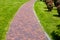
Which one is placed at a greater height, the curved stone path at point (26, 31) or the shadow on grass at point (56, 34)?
the curved stone path at point (26, 31)

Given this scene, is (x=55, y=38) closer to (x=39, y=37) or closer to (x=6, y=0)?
(x=39, y=37)

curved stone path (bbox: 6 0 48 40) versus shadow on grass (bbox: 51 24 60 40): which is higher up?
curved stone path (bbox: 6 0 48 40)

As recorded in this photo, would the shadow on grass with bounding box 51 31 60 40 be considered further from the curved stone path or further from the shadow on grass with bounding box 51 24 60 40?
the curved stone path

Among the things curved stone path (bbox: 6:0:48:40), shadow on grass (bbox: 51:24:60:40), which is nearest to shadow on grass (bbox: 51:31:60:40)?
shadow on grass (bbox: 51:24:60:40)

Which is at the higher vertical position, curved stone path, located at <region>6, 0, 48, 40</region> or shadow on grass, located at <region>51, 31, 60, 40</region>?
curved stone path, located at <region>6, 0, 48, 40</region>

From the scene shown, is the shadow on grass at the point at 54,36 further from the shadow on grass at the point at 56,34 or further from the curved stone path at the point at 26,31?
the curved stone path at the point at 26,31

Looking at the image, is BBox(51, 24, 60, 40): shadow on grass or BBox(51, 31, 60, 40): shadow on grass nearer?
BBox(51, 31, 60, 40): shadow on grass

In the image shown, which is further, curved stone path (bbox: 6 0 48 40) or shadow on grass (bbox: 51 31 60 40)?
curved stone path (bbox: 6 0 48 40)

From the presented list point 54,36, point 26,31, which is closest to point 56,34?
point 54,36

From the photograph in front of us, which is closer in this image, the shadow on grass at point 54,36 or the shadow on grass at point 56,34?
the shadow on grass at point 54,36

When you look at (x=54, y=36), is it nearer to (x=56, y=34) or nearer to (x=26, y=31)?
(x=56, y=34)

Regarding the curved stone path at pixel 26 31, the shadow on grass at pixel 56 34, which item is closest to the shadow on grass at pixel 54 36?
the shadow on grass at pixel 56 34

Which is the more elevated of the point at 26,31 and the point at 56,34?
the point at 26,31

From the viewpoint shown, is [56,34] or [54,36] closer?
[54,36]
